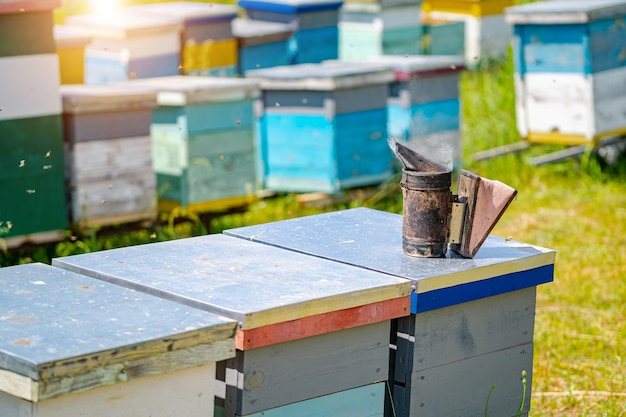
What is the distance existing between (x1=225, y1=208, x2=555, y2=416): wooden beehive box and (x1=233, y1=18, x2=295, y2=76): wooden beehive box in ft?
11.9

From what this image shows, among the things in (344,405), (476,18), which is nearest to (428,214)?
(344,405)

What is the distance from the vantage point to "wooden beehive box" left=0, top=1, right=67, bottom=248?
4109 millimetres

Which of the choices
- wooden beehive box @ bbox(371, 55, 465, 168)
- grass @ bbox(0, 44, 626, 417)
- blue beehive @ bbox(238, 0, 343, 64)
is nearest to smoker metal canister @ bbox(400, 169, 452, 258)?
grass @ bbox(0, 44, 626, 417)

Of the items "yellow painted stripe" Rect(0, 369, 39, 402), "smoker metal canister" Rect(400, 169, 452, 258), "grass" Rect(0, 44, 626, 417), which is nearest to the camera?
"yellow painted stripe" Rect(0, 369, 39, 402)

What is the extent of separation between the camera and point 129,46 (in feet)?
18.0

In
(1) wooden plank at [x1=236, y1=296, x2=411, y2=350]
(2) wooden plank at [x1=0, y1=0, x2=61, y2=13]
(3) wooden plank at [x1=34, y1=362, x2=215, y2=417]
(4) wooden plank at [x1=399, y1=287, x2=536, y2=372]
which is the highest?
(2) wooden plank at [x1=0, y1=0, x2=61, y2=13]

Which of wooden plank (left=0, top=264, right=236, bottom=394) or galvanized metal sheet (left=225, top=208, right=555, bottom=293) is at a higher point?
wooden plank (left=0, top=264, right=236, bottom=394)

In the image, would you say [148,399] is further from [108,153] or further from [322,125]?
[322,125]

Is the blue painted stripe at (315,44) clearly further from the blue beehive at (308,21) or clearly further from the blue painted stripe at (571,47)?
the blue painted stripe at (571,47)

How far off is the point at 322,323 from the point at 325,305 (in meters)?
0.04

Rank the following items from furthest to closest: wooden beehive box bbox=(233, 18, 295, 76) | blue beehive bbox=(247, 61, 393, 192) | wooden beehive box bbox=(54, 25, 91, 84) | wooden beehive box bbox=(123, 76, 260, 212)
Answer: wooden beehive box bbox=(233, 18, 295, 76) → blue beehive bbox=(247, 61, 393, 192) → wooden beehive box bbox=(54, 25, 91, 84) → wooden beehive box bbox=(123, 76, 260, 212)

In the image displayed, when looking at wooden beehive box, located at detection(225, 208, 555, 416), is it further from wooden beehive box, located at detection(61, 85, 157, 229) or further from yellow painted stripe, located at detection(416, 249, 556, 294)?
wooden beehive box, located at detection(61, 85, 157, 229)

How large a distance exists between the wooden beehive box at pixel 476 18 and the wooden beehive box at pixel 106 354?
7423mm

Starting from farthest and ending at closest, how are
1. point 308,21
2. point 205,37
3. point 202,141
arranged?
point 308,21, point 205,37, point 202,141
